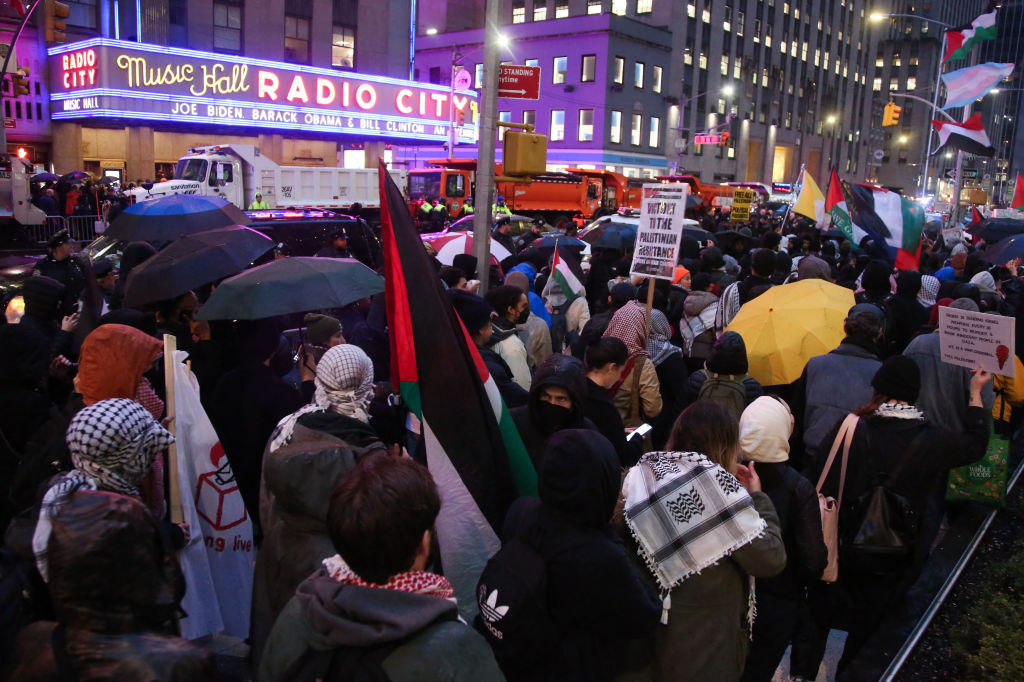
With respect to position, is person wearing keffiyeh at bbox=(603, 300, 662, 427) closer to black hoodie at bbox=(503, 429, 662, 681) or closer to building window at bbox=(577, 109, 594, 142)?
black hoodie at bbox=(503, 429, 662, 681)

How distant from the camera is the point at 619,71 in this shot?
2137 inches

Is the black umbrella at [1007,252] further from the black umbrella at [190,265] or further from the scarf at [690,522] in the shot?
the scarf at [690,522]

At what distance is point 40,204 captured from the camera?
861 inches

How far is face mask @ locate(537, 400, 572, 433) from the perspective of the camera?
3795 millimetres

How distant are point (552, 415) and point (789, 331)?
8.90 ft

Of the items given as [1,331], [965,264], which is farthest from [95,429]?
[965,264]

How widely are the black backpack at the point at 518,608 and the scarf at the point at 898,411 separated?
96.7 inches

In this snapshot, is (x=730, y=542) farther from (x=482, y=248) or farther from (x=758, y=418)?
(x=482, y=248)

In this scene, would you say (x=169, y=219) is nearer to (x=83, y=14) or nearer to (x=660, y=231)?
(x=660, y=231)

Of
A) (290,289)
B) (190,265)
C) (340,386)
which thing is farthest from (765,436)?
(190,265)

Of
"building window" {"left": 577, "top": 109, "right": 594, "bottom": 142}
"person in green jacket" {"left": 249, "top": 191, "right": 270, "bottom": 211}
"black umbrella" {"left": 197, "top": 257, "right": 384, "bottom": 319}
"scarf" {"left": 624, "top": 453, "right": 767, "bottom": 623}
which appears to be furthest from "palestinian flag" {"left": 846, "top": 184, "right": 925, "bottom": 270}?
"building window" {"left": 577, "top": 109, "right": 594, "bottom": 142}

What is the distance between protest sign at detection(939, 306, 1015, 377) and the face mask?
2642 millimetres

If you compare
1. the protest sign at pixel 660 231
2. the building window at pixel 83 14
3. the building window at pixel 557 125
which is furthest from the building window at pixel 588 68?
the protest sign at pixel 660 231

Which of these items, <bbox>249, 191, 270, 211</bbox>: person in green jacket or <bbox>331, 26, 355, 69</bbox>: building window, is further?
<bbox>331, 26, 355, 69</bbox>: building window
